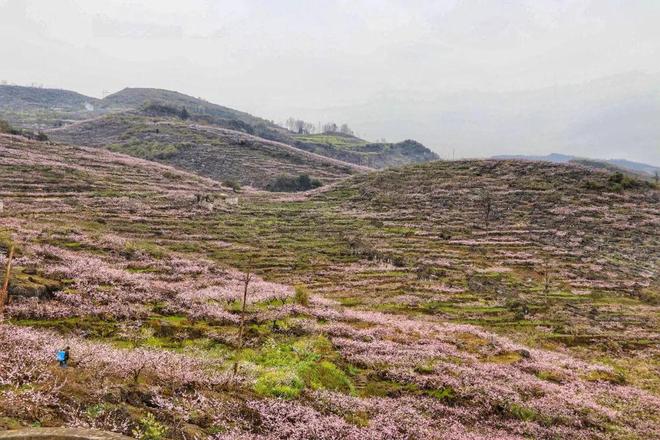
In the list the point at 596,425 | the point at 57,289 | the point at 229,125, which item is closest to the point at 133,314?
the point at 57,289

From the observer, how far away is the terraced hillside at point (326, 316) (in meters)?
12.4

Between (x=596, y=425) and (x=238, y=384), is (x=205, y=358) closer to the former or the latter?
(x=238, y=384)

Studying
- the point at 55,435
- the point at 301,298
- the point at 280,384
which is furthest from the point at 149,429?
the point at 301,298

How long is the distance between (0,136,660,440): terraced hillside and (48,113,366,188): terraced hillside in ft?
163

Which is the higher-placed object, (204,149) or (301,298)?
(204,149)

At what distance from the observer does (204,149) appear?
443ft

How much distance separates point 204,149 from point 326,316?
4681 inches

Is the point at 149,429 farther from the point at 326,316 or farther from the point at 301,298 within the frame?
the point at 301,298

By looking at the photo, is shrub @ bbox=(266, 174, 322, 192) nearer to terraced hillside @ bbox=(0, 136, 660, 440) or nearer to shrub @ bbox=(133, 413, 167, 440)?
terraced hillside @ bbox=(0, 136, 660, 440)

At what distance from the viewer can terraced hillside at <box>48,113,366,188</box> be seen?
123438mm

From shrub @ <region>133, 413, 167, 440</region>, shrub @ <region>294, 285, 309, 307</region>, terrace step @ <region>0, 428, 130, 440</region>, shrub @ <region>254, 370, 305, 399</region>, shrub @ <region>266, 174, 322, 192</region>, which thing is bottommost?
shrub @ <region>294, 285, 309, 307</region>

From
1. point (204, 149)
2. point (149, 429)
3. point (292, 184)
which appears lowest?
point (149, 429)

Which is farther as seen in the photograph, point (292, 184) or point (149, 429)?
point (292, 184)

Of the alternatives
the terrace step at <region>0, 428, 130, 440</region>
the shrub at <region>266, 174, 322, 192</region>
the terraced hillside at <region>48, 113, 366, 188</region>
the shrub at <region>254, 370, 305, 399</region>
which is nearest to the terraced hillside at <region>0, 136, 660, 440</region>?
the shrub at <region>254, 370, 305, 399</region>
